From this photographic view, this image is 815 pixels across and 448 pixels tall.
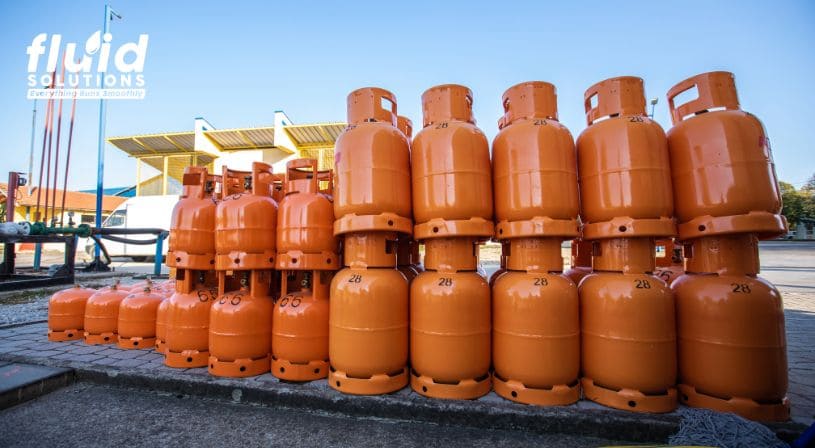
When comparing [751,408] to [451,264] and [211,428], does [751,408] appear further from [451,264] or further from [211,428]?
[211,428]

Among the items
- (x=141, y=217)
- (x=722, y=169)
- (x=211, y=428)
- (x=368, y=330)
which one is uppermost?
(x=141, y=217)

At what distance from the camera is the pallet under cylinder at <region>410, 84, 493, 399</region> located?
9.05ft

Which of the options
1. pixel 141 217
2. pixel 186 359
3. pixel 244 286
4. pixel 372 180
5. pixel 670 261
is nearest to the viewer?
pixel 372 180

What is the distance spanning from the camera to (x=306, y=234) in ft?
10.7

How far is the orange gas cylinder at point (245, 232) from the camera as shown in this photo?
3.34 metres

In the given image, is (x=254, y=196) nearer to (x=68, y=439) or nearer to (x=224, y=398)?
(x=224, y=398)

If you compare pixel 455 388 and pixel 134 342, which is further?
pixel 134 342

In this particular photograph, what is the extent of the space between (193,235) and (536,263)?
3.37 metres

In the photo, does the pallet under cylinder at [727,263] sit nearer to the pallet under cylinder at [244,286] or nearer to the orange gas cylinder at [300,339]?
the orange gas cylinder at [300,339]

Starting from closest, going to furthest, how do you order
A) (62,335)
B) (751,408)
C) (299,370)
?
(751,408)
(299,370)
(62,335)

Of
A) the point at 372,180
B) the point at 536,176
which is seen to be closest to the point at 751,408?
the point at 536,176

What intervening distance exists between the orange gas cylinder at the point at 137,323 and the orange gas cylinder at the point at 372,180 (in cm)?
271

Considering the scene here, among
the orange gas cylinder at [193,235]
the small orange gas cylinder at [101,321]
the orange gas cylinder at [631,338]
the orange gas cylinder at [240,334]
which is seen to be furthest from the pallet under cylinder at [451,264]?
the small orange gas cylinder at [101,321]

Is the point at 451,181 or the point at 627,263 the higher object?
the point at 451,181
